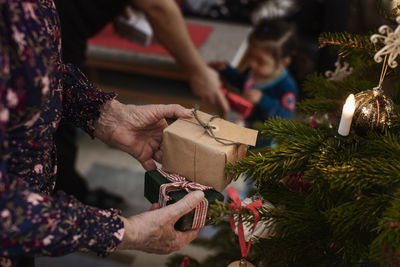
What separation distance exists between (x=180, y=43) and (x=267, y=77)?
2.64ft

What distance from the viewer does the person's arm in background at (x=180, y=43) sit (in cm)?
151

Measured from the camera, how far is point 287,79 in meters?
2.26

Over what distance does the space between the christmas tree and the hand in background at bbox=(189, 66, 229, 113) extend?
98cm

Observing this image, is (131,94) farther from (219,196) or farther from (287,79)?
(219,196)

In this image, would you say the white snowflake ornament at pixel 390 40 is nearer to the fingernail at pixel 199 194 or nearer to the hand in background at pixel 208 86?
the fingernail at pixel 199 194

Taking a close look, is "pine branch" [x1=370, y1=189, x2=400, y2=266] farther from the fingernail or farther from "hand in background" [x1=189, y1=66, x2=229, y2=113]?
"hand in background" [x1=189, y1=66, x2=229, y2=113]

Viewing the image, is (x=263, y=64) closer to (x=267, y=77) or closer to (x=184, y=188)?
(x=267, y=77)

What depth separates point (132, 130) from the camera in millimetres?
958

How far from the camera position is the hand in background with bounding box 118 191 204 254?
0.72 metres

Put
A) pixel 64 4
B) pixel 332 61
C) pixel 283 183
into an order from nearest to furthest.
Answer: pixel 283 183, pixel 332 61, pixel 64 4

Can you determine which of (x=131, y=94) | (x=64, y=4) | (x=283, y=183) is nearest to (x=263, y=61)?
(x=131, y=94)

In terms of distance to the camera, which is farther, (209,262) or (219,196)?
(209,262)

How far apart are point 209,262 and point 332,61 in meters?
0.69

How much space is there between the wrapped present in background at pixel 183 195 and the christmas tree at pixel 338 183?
8 cm
